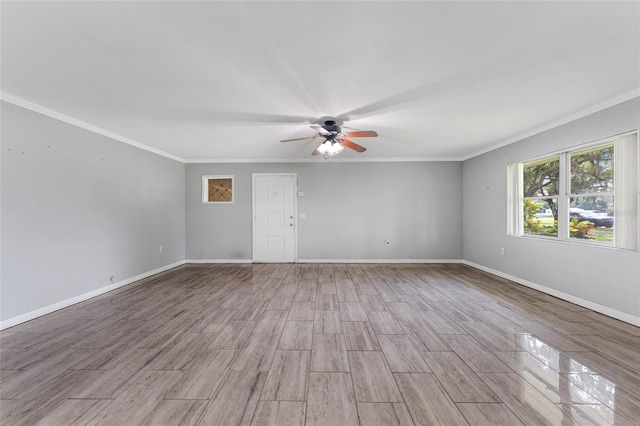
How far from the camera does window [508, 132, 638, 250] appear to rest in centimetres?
263

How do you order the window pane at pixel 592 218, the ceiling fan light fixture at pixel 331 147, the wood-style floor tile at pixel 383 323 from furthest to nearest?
the ceiling fan light fixture at pixel 331 147 → the window pane at pixel 592 218 → the wood-style floor tile at pixel 383 323

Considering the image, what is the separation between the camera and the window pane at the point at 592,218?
2824 millimetres

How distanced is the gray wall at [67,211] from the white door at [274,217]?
1970 millimetres

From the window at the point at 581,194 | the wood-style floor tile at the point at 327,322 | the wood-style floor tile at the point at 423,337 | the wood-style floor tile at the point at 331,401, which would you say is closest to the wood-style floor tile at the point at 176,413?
the wood-style floor tile at the point at 331,401

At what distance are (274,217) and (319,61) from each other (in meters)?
4.09

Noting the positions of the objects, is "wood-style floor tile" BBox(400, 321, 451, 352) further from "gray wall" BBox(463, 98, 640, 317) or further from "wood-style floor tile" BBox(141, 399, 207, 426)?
"gray wall" BBox(463, 98, 640, 317)

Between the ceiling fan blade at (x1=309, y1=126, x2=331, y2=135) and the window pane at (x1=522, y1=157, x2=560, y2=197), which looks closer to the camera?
the ceiling fan blade at (x1=309, y1=126, x2=331, y2=135)

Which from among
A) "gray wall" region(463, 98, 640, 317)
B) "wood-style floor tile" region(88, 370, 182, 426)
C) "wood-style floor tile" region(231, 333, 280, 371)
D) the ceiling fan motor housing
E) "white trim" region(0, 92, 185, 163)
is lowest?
"wood-style floor tile" region(88, 370, 182, 426)

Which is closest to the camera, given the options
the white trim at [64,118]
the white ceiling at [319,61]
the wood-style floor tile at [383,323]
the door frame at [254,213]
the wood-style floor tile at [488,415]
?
the wood-style floor tile at [488,415]

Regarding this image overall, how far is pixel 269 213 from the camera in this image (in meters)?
5.66

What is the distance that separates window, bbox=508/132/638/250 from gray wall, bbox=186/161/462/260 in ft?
4.55

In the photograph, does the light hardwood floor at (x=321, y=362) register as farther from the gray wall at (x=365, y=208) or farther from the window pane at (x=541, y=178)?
the gray wall at (x=365, y=208)

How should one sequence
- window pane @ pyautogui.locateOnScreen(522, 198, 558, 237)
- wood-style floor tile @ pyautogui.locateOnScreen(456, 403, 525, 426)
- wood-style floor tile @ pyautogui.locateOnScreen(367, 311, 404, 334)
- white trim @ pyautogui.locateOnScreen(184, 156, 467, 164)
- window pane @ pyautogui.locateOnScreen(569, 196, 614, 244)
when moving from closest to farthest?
wood-style floor tile @ pyautogui.locateOnScreen(456, 403, 525, 426) → wood-style floor tile @ pyautogui.locateOnScreen(367, 311, 404, 334) → window pane @ pyautogui.locateOnScreen(569, 196, 614, 244) → window pane @ pyautogui.locateOnScreen(522, 198, 558, 237) → white trim @ pyautogui.locateOnScreen(184, 156, 467, 164)

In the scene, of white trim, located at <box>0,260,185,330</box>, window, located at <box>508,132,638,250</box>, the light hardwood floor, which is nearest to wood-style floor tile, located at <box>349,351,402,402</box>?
the light hardwood floor
